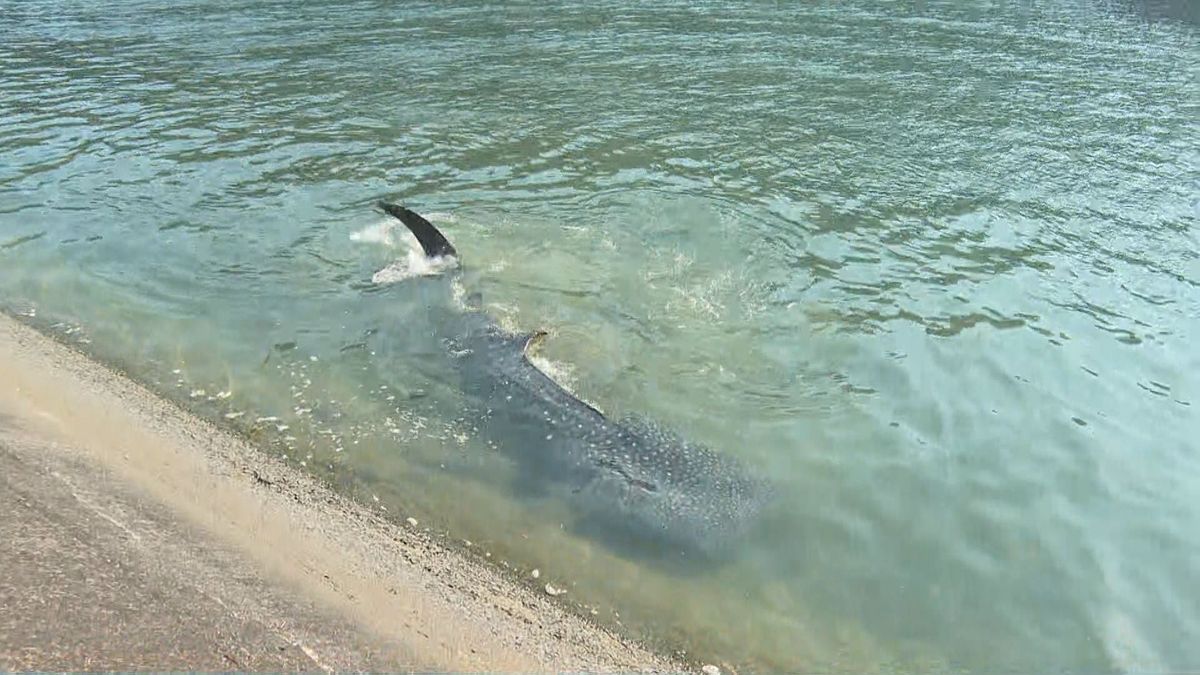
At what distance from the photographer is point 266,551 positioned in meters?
6.42

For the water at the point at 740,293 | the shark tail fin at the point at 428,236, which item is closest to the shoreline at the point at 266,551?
the water at the point at 740,293

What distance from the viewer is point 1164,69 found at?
21.9 meters

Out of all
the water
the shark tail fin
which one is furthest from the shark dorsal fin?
the shark tail fin

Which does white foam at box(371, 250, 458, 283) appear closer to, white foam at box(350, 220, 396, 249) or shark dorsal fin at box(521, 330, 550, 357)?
white foam at box(350, 220, 396, 249)

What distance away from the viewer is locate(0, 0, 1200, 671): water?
698cm

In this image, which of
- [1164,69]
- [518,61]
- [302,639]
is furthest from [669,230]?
[1164,69]

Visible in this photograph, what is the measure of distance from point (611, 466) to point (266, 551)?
112 inches

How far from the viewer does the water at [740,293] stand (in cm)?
698

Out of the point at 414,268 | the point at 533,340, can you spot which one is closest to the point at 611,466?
the point at 533,340

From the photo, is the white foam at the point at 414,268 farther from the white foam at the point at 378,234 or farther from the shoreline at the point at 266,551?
the shoreline at the point at 266,551

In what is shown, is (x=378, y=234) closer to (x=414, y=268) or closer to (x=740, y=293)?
(x=414, y=268)

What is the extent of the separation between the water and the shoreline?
1.38ft

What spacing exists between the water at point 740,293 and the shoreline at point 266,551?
421 millimetres

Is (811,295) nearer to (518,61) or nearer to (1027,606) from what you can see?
(1027,606)
